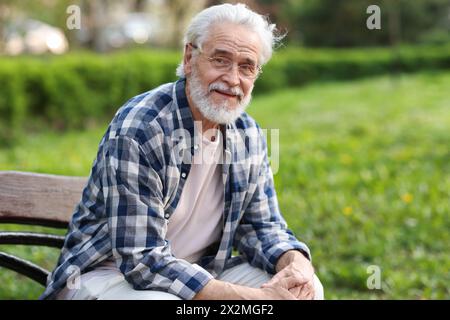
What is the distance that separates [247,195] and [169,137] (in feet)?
1.42

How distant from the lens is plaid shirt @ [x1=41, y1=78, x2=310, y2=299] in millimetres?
2219

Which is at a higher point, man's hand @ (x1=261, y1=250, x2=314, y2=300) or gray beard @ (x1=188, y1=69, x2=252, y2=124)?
gray beard @ (x1=188, y1=69, x2=252, y2=124)

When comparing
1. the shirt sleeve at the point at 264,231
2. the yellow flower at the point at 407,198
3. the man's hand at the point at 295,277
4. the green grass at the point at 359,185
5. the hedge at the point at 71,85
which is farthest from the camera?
the hedge at the point at 71,85

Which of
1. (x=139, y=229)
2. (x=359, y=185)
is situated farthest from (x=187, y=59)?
A: (x=359, y=185)

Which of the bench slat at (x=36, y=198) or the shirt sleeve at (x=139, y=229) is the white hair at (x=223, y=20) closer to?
the shirt sleeve at (x=139, y=229)

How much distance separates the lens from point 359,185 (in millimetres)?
6008

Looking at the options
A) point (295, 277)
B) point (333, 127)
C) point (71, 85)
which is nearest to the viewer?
point (295, 277)

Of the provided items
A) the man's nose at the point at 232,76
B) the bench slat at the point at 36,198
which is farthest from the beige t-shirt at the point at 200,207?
the bench slat at the point at 36,198

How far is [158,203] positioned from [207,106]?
0.40m

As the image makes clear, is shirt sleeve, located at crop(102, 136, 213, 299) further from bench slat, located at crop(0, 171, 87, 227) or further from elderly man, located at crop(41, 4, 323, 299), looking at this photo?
bench slat, located at crop(0, 171, 87, 227)

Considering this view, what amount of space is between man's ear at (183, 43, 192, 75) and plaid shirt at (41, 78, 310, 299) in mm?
49

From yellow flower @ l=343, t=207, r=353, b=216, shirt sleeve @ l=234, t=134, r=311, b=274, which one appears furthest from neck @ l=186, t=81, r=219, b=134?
yellow flower @ l=343, t=207, r=353, b=216

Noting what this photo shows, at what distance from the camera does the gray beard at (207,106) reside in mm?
2434

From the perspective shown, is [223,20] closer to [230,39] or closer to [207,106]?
[230,39]
